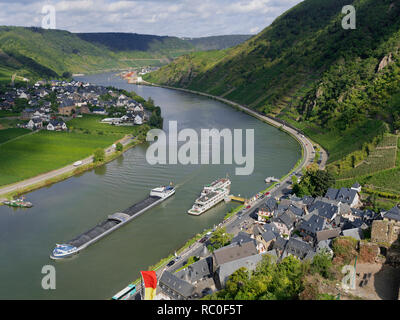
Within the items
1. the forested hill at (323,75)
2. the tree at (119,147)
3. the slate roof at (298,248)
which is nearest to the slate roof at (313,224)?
the slate roof at (298,248)

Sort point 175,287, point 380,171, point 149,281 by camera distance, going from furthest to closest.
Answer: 1. point 380,171
2. point 175,287
3. point 149,281

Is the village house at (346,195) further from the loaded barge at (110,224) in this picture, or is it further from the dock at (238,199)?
the loaded barge at (110,224)

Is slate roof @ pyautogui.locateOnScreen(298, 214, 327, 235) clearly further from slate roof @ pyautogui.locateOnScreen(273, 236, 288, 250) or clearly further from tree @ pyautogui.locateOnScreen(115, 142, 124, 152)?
tree @ pyautogui.locateOnScreen(115, 142, 124, 152)

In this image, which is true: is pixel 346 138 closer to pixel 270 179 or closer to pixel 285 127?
pixel 270 179

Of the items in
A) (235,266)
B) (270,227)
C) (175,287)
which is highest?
(270,227)

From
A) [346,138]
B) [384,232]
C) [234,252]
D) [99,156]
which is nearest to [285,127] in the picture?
[346,138]

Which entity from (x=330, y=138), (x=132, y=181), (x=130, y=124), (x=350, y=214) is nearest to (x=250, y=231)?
(x=350, y=214)

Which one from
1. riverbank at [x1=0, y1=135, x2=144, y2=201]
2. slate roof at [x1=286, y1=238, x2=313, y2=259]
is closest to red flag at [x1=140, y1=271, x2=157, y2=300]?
slate roof at [x1=286, y1=238, x2=313, y2=259]
